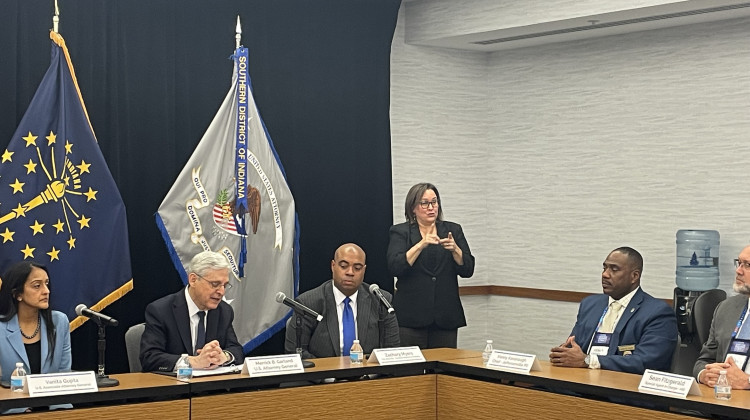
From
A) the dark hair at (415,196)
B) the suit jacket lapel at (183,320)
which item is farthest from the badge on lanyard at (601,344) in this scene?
the suit jacket lapel at (183,320)

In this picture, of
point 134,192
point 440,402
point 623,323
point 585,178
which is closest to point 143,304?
point 134,192

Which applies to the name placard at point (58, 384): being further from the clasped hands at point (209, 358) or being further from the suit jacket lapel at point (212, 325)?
the suit jacket lapel at point (212, 325)

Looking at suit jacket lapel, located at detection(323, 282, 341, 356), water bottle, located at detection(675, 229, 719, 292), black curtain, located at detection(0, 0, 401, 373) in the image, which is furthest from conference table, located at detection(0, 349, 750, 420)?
water bottle, located at detection(675, 229, 719, 292)

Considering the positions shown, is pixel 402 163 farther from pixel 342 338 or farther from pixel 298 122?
pixel 342 338

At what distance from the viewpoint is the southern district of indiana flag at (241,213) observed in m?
5.54

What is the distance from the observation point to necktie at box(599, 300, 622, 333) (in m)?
4.72

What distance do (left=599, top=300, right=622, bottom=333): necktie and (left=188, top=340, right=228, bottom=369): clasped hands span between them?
183 cm

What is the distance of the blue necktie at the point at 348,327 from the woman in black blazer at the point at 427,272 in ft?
2.20

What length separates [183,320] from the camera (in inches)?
173

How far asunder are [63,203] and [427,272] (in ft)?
6.40

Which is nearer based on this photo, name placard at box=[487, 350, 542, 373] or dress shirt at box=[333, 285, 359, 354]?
name placard at box=[487, 350, 542, 373]

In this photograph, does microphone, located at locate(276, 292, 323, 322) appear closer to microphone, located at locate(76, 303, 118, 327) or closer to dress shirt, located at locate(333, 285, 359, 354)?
dress shirt, located at locate(333, 285, 359, 354)

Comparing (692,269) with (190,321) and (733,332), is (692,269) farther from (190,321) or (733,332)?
(190,321)

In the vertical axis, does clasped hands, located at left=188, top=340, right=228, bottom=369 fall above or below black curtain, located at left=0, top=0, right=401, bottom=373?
below
